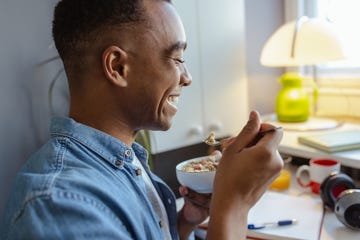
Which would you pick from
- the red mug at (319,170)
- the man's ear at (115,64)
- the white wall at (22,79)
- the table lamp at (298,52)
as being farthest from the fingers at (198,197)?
the table lamp at (298,52)

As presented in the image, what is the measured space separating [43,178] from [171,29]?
1.17ft

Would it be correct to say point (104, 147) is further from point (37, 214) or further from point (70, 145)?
point (37, 214)

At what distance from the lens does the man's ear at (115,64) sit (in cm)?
64

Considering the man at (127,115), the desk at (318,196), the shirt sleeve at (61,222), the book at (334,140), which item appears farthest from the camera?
the book at (334,140)

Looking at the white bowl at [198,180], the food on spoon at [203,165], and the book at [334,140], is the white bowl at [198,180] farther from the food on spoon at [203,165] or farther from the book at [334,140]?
the book at [334,140]

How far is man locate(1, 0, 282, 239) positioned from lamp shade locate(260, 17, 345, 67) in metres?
0.80

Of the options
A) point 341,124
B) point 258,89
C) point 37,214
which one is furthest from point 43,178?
point 258,89

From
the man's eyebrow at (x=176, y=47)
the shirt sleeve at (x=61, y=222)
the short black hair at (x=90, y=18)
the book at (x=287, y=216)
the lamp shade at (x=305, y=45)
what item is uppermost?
the short black hair at (x=90, y=18)

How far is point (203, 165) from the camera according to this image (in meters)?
0.84

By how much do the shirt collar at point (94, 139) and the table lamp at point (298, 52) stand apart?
0.94 metres

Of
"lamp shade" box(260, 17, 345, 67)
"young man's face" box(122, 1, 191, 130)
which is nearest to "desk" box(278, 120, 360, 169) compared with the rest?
"lamp shade" box(260, 17, 345, 67)

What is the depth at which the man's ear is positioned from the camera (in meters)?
0.64

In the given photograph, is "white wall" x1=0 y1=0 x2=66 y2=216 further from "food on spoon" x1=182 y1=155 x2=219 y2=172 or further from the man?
"food on spoon" x1=182 y1=155 x2=219 y2=172

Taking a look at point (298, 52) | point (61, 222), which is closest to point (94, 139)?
point (61, 222)
